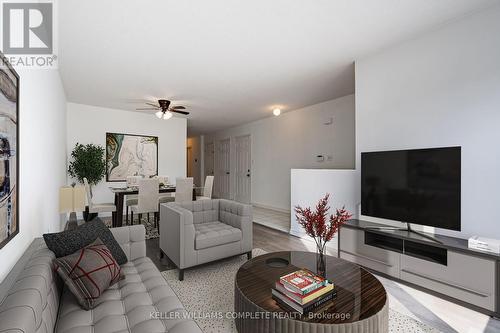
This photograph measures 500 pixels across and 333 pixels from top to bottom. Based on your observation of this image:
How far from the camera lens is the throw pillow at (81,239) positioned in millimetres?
1501

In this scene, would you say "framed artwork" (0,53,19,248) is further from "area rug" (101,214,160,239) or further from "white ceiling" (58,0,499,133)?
"area rug" (101,214,160,239)

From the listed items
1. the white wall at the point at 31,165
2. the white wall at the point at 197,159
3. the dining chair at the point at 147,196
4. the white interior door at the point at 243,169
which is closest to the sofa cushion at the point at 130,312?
the white wall at the point at 31,165

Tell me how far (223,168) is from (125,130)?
361cm

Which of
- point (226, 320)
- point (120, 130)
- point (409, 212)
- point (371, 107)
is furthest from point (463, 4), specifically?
point (120, 130)

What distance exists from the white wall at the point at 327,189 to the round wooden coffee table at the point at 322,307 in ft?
5.02

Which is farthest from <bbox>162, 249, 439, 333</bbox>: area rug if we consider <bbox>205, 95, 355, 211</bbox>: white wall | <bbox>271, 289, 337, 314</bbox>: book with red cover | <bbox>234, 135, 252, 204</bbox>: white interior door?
<bbox>234, 135, 252, 204</bbox>: white interior door

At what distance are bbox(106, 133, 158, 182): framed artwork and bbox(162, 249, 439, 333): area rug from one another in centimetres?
401

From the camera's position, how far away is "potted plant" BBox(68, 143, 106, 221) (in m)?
5.02

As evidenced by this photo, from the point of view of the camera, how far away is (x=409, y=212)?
2.45 meters

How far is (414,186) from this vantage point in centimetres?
242

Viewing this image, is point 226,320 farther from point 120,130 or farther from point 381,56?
point 120,130

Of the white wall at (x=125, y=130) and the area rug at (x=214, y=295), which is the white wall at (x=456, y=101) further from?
the white wall at (x=125, y=130)

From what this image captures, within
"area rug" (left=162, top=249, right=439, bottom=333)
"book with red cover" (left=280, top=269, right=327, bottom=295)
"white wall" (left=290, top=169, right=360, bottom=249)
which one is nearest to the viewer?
"book with red cover" (left=280, top=269, right=327, bottom=295)

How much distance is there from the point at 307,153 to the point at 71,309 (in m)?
5.07
